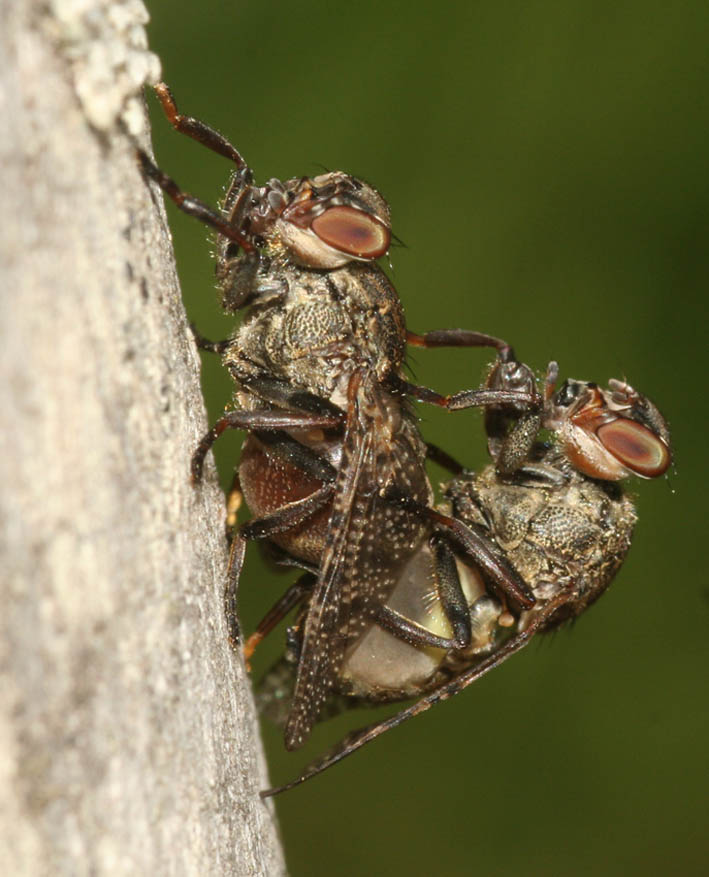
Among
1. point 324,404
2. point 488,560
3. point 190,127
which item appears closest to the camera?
point 190,127

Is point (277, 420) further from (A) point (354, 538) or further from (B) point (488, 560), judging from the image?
(B) point (488, 560)

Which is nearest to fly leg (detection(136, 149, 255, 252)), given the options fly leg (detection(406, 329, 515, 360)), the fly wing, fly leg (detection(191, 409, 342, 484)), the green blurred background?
fly leg (detection(191, 409, 342, 484))

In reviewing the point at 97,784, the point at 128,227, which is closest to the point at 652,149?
the point at 128,227

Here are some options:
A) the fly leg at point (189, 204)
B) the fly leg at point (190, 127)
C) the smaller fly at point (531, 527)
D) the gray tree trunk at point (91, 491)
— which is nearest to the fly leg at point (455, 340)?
the smaller fly at point (531, 527)

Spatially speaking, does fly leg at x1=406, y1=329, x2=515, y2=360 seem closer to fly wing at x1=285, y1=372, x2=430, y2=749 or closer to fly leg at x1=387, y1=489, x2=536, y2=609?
fly wing at x1=285, y1=372, x2=430, y2=749

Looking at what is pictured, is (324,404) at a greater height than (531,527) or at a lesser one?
greater

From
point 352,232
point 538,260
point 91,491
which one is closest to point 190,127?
point 352,232

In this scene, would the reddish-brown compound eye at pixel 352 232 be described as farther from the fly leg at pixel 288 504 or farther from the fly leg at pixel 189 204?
the fly leg at pixel 288 504
